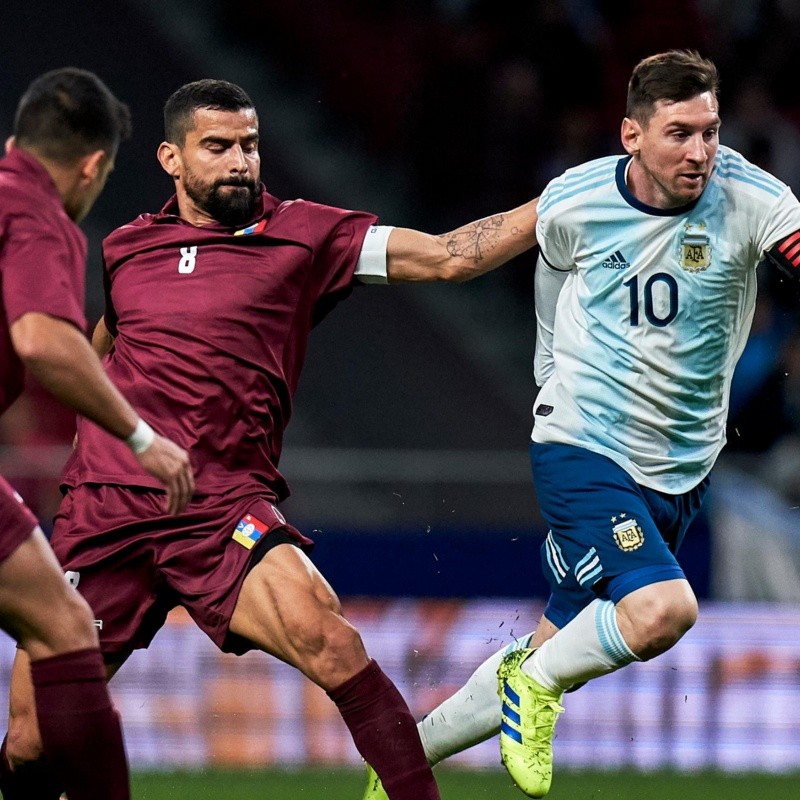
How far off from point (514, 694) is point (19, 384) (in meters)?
2.07

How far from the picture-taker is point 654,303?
5.61 m

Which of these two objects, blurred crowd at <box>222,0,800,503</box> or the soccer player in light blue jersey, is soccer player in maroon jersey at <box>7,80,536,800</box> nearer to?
the soccer player in light blue jersey

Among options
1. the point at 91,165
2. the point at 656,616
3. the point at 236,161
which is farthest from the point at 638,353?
the point at 91,165

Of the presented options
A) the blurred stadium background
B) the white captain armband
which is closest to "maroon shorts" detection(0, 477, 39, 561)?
the white captain armband

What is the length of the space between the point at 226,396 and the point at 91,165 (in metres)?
1.20

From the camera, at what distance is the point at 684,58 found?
18.3 feet

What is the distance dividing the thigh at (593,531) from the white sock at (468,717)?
0.33 m

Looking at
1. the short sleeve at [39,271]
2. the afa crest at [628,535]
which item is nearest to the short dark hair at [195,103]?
the short sleeve at [39,271]

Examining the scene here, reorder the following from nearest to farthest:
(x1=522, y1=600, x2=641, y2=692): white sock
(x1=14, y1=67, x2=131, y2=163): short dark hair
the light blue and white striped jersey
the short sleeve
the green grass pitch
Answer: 1. the short sleeve
2. (x1=14, y1=67, x2=131, y2=163): short dark hair
3. (x1=522, y1=600, x2=641, y2=692): white sock
4. the light blue and white striped jersey
5. the green grass pitch

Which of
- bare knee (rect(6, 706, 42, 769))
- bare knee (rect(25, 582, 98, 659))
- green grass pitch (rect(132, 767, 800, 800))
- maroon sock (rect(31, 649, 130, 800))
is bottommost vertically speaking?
green grass pitch (rect(132, 767, 800, 800))

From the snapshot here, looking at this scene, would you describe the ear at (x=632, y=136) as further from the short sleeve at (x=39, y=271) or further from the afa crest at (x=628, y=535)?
the short sleeve at (x=39, y=271)

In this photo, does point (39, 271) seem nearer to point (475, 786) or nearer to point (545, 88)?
point (475, 786)

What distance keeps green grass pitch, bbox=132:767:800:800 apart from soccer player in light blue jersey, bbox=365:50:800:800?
178cm

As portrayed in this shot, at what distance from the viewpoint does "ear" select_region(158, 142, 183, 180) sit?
5949 mm
